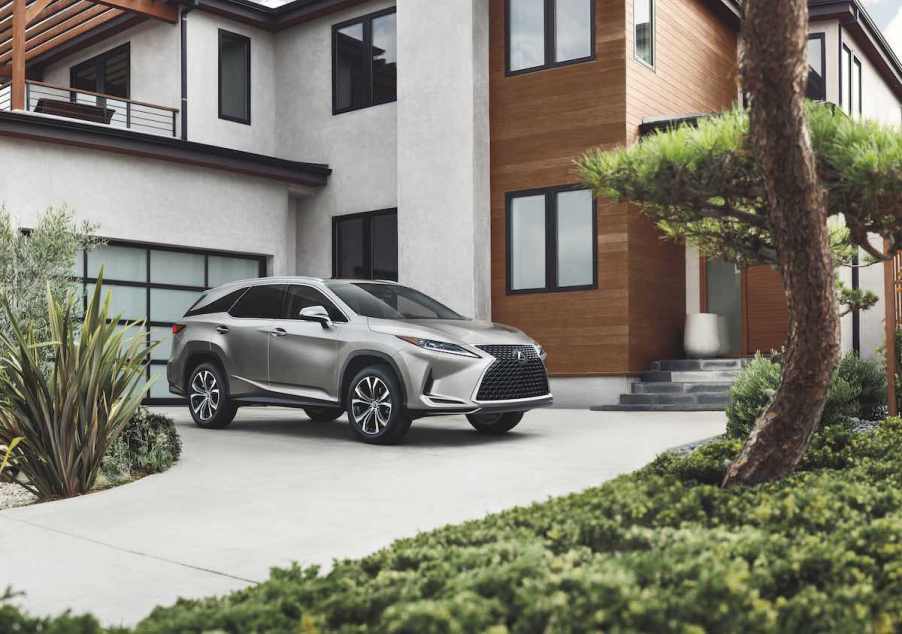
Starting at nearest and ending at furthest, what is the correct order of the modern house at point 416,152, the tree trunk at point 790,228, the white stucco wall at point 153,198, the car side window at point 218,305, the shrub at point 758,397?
the tree trunk at point 790,228
the shrub at point 758,397
the car side window at point 218,305
the white stucco wall at point 153,198
the modern house at point 416,152

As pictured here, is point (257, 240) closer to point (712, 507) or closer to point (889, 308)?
point (889, 308)

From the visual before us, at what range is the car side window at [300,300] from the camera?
10.8 m

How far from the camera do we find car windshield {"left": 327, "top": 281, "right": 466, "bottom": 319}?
10.4 metres

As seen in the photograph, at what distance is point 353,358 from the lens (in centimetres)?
1006

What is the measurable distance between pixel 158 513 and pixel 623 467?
12.5 ft

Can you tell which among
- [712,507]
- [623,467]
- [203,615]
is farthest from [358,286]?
[203,615]

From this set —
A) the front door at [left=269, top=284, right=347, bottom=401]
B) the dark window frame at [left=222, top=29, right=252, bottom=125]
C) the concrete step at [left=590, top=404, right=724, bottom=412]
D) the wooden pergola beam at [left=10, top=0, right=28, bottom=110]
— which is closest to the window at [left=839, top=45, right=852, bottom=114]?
the concrete step at [left=590, top=404, right=724, bottom=412]

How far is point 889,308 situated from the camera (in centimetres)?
966

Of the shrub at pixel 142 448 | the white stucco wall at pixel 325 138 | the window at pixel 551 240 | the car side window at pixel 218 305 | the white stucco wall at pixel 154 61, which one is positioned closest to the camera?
the shrub at pixel 142 448

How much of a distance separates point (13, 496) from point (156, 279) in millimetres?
8914

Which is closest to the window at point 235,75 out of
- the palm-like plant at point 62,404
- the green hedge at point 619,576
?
the palm-like plant at point 62,404

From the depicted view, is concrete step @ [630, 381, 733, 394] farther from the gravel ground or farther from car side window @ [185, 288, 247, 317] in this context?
the gravel ground

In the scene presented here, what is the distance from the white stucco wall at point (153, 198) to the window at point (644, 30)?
276 inches

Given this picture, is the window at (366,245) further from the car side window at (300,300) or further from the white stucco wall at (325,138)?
the car side window at (300,300)
